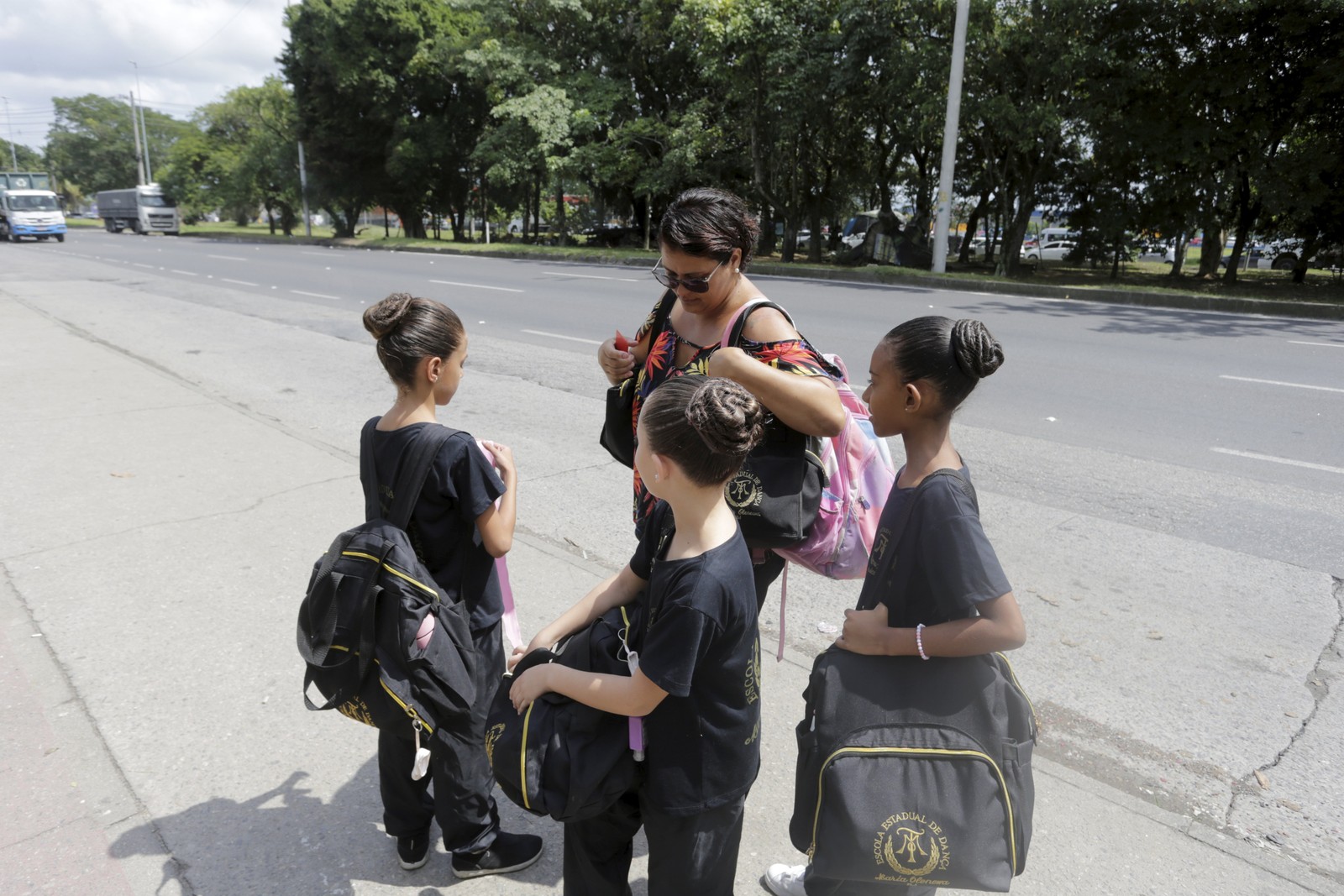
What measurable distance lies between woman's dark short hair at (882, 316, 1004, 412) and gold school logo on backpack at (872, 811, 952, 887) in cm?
84

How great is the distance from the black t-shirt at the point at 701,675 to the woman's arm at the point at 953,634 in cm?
22

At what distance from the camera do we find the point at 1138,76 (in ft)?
61.3

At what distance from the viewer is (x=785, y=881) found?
2.30 m

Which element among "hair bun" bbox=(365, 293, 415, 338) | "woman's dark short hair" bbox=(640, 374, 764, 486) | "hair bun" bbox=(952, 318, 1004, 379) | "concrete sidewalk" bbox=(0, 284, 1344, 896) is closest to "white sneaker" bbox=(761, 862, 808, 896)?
"concrete sidewalk" bbox=(0, 284, 1344, 896)

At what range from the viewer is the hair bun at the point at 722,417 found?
5.17ft

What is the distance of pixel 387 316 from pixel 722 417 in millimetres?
1087

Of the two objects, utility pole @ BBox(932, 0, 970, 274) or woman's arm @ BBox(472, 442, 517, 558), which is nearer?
woman's arm @ BBox(472, 442, 517, 558)

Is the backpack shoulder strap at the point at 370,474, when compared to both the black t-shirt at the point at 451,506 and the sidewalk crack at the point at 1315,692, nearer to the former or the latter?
the black t-shirt at the point at 451,506

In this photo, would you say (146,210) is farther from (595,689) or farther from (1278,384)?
(595,689)

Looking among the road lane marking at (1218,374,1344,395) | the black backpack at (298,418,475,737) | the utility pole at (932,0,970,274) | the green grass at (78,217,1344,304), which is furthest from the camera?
the green grass at (78,217,1344,304)

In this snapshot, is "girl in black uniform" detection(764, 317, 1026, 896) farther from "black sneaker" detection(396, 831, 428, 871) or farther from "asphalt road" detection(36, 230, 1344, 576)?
"asphalt road" detection(36, 230, 1344, 576)

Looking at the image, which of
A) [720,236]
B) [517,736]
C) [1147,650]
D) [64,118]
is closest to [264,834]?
[517,736]

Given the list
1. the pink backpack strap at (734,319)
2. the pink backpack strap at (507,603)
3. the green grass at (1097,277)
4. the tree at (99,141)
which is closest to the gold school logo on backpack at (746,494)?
the pink backpack strap at (734,319)

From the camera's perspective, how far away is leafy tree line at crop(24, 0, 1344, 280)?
18547 mm
